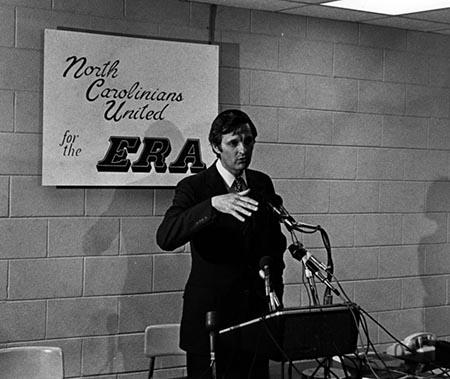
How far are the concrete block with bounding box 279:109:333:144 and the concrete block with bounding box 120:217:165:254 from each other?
1.04m

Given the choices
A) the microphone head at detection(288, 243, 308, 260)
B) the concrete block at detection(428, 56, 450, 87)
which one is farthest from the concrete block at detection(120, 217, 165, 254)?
the concrete block at detection(428, 56, 450, 87)

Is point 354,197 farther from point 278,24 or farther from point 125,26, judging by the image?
point 125,26

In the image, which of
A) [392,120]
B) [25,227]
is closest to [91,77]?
[25,227]

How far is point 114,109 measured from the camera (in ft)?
15.9

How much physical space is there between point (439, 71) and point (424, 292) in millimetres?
1540

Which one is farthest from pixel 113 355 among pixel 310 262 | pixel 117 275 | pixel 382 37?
pixel 382 37

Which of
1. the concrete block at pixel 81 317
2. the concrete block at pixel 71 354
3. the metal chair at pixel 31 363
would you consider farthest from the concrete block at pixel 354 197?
the metal chair at pixel 31 363

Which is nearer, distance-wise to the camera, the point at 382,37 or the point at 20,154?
the point at 20,154

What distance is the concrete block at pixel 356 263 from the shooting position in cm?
582

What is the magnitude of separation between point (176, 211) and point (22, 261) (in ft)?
4.04

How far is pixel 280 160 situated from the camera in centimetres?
554

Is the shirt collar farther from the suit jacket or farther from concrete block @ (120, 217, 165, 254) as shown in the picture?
concrete block @ (120, 217, 165, 254)

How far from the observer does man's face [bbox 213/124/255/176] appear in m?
3.87

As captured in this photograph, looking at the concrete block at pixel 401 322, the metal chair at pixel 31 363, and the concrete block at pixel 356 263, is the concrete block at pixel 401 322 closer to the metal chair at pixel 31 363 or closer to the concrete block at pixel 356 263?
the concrete block at pixel 356 263
